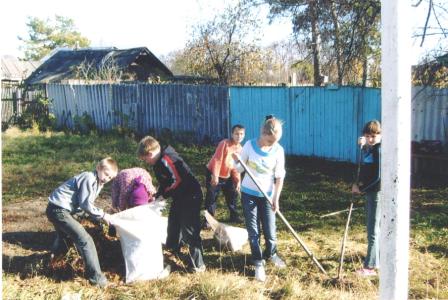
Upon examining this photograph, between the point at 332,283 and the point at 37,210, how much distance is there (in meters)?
4.66

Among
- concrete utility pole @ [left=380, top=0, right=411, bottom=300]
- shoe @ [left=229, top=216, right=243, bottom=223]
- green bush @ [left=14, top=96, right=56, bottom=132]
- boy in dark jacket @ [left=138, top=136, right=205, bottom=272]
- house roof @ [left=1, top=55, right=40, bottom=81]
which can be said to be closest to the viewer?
concrete utility pole @ [left=380, top=0, right=411, bottom=300]

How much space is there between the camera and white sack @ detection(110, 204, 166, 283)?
460 cm

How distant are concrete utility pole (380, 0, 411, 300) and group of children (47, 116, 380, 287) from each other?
2018 millimetres

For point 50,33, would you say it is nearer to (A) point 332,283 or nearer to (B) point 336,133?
(B) point 336,133

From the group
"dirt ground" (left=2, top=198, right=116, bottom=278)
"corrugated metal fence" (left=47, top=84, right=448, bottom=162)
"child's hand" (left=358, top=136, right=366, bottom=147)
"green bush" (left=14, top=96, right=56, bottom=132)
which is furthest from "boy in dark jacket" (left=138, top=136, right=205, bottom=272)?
"green bush" (left=14, top=96, right=56, bottom=132)

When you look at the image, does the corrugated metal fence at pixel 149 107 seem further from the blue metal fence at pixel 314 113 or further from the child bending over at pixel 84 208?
the child bending over at pixel 84 208

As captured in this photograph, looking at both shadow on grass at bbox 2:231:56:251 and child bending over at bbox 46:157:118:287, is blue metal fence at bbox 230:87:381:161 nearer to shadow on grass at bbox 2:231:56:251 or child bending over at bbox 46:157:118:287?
shadow on grass at bbox 2:231:56:251

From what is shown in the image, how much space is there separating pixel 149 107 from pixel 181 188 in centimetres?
1035

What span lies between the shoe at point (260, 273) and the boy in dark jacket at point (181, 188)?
0.54 meters

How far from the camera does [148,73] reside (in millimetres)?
24484

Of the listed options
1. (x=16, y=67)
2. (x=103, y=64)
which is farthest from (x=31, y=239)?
(x=16, y=67)

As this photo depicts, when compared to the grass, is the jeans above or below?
above

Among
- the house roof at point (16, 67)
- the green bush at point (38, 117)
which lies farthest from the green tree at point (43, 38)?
the green bush at point (38, 117)

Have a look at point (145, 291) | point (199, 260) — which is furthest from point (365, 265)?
point (145, 291)
